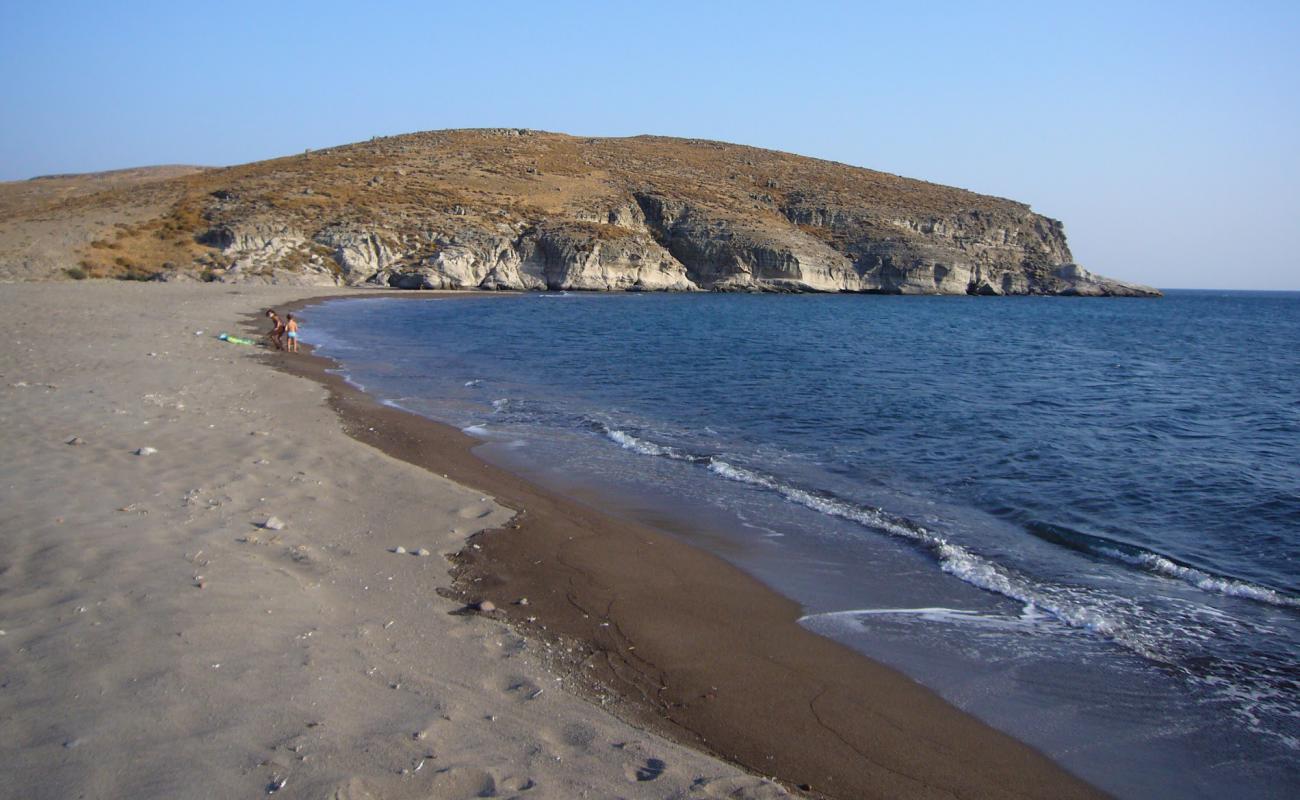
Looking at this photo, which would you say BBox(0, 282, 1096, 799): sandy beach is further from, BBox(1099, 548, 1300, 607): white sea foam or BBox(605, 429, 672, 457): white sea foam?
BBox(1099, 548, 1300, 607): white sea foam

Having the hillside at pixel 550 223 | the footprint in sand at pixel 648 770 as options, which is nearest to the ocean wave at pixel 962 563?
the footprint in sand at pixel 648 770

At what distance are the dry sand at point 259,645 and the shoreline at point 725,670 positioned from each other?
13.3 inches

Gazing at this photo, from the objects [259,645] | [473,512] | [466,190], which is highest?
[466,190]

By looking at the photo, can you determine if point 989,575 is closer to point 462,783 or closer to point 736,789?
point 736,789

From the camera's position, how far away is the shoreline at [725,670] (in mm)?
4754

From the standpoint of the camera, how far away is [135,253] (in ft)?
159

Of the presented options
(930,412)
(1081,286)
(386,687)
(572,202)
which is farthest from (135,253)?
(1081,286)

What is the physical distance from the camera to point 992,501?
1109cm

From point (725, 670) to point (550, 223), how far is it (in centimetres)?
6893

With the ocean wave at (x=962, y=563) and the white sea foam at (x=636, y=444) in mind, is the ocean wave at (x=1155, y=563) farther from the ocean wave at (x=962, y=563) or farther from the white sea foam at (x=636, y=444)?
the white sea foam at (x=636, y=444)

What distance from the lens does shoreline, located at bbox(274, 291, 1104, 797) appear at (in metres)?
4.75

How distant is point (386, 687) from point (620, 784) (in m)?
1.61

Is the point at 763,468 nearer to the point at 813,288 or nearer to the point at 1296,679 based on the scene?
the point at 1296,679

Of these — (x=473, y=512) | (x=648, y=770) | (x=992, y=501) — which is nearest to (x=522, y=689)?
(x=648, y=770)
